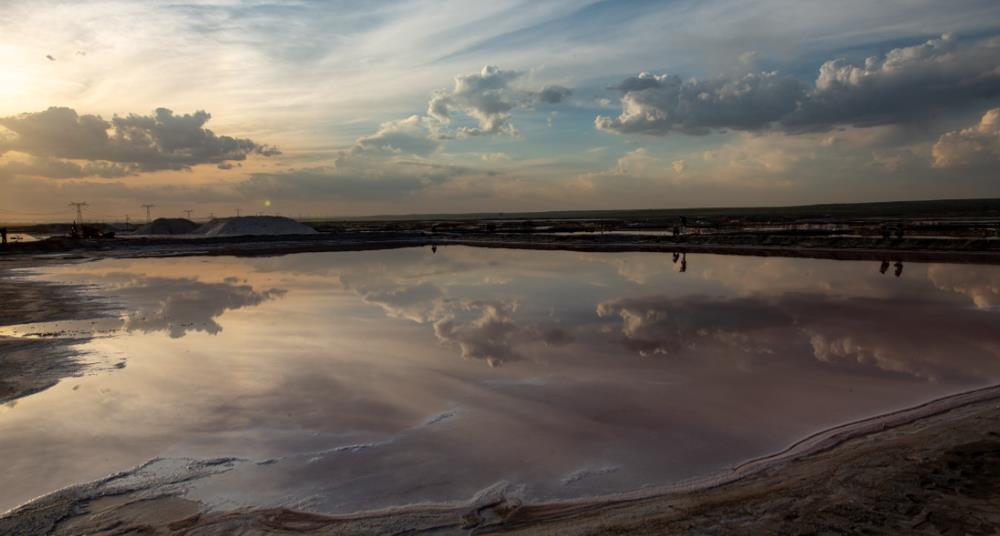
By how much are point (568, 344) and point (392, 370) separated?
4097 millimetres

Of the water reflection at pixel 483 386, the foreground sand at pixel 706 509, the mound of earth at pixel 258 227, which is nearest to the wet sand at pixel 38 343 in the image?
the water reflection at pixel 483 386

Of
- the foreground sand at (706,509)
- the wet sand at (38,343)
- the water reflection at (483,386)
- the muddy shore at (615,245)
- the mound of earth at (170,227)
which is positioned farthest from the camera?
the mound of earth at (170,227)

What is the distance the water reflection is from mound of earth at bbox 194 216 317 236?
57850 mm

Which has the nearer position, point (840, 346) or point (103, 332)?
point (840, 346)

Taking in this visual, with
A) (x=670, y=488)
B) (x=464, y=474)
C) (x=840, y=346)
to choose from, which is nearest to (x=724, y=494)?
(x=670, y=488)

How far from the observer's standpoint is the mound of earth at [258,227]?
247 ft

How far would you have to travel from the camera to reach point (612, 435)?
24.9 feet

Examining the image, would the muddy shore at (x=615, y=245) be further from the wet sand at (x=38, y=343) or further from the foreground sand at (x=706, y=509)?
the foreground sand at (x=706, y=509)

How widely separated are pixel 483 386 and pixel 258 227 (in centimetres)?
7451

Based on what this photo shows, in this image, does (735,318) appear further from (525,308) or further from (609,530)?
(609,530)

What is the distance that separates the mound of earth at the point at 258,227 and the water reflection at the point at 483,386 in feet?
190

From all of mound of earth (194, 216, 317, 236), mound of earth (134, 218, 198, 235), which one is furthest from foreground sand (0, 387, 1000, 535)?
mound of earth (134, 218, 198, 235)

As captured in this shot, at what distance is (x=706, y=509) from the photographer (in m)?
5.52

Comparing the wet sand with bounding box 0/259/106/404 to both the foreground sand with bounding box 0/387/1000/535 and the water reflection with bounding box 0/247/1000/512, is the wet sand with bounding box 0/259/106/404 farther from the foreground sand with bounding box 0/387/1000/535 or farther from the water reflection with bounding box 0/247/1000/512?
the foreground sand with bounding box 0/387/1000/535
